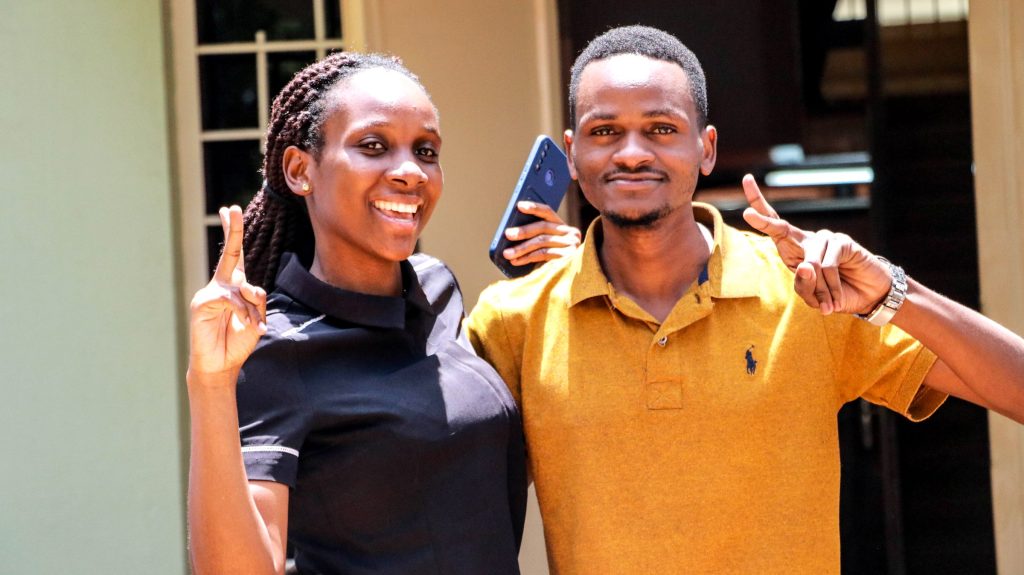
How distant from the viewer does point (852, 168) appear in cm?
648

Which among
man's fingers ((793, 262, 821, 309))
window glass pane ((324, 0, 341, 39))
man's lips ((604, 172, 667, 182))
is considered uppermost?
window glass pane ((324, 0, 341, 39))

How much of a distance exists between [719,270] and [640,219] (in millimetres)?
193

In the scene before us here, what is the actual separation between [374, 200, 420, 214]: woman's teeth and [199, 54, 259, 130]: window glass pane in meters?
2.09

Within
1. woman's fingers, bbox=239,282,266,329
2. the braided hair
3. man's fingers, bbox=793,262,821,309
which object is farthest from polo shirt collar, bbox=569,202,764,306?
woman's fingers, bbox=239,282,266,329

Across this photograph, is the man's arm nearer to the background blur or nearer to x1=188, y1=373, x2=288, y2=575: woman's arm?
x1=188, y1=373, x2=288, y2=575: woman's arm

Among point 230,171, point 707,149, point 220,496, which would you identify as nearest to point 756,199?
point 707,149

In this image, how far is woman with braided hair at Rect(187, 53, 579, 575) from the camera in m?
2.32

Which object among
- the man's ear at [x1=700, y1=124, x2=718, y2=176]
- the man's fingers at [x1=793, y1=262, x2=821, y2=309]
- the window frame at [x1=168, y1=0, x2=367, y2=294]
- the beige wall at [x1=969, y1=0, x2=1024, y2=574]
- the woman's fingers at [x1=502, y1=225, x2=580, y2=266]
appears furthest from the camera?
the window frame at [x1=168, y1=0, x2=367, y2=294]

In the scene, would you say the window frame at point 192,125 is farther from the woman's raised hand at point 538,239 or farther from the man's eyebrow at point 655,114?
the man's eyebrow at point 655,114

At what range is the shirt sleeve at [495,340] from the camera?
9.13ft

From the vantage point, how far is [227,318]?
2.05 metres

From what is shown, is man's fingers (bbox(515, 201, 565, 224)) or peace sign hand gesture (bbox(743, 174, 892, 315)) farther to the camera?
man's fingers (bbox(515, 201, 565, 224))

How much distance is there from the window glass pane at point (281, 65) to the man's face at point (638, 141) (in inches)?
78.3

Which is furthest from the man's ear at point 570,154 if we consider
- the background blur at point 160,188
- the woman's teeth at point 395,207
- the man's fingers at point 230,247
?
the background blur at point 160,188
